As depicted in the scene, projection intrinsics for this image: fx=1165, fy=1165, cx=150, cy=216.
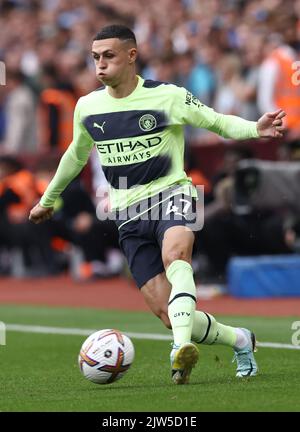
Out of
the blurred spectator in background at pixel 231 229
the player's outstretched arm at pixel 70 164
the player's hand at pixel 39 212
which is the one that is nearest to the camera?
the player's outstretched arm at pixel 70 164

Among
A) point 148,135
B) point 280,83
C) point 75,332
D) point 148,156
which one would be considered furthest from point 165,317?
point 280,83

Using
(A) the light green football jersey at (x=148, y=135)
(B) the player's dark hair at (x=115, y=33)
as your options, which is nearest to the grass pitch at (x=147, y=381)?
(A) the light green football jersey at (x=148, y=135)

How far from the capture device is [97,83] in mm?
20156

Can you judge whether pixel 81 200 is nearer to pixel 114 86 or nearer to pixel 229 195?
pixel 229 195

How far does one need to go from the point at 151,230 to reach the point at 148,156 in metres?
0.54

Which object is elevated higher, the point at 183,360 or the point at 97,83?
the point at 97,83

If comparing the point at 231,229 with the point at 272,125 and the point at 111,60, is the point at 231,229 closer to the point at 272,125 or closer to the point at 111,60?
the point at 111,60

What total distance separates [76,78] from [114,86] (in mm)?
12394

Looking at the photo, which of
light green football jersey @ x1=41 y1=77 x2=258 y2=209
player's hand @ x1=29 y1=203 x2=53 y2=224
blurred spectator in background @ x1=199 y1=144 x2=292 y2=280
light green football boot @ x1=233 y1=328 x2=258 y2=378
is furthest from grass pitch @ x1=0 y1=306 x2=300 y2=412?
blurred spectator in background @ x1=199 y1=144 x2=292 y2=280

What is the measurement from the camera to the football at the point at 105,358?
8.02m

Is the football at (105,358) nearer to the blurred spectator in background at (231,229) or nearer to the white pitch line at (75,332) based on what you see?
the white pitch line at (75,332)

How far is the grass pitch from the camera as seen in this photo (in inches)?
279

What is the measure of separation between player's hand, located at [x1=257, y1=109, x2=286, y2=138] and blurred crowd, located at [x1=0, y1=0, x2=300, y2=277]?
788 centimetres
